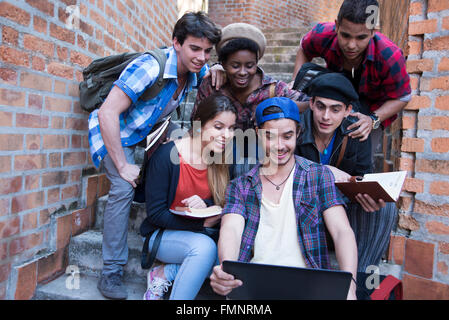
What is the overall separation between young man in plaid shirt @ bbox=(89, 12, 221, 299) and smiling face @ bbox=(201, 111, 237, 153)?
0.39 m

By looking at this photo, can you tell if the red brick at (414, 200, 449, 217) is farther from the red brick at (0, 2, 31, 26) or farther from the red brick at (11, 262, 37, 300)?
the red brick at (0, 2, 31, 26)

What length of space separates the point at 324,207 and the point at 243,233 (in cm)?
41

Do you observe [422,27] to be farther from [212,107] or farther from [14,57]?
[14,57]

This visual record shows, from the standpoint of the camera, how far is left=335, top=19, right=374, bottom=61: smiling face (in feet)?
6.12

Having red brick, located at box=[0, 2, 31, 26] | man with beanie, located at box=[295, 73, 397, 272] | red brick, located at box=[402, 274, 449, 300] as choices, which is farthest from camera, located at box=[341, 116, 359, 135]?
red brick, located at box=[0, 2, 31, 26]

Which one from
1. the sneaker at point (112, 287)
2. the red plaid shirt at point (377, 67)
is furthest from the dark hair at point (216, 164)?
the red plaid shirt at point (377, 67)

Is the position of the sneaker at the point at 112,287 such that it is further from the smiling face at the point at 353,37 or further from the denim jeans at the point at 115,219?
the smiling face at the point at 353,37

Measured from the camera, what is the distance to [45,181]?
1914 millimetres

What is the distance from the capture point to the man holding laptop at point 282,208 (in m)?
1.50

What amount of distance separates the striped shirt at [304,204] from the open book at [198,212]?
0.37ft

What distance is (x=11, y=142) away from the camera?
1.66m

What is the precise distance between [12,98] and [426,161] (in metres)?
2.24

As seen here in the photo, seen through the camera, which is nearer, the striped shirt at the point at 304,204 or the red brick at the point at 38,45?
the striped shirt at the point at 304,204
